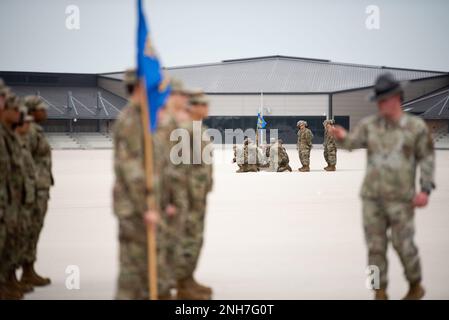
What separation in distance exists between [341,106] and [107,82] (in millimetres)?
27800

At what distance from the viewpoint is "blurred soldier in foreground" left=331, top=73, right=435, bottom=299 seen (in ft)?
22.5

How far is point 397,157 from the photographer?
22.7 feet

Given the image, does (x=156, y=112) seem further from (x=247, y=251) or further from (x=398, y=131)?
(x=247, y=251)

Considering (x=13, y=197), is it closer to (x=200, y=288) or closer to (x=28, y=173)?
(x=28, y=173)

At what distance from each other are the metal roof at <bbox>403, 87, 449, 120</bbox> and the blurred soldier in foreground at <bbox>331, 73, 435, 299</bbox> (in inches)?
2396

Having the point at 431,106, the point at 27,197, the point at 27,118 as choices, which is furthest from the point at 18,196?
the point at 431,106

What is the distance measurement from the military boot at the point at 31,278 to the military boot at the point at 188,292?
1592mm

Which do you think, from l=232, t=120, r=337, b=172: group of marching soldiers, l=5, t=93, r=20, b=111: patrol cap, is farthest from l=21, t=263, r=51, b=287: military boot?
l=232, t=120, r=337, b=172: group of marching soldiers

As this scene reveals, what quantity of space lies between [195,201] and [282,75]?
76873mm

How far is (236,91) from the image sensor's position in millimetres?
78438

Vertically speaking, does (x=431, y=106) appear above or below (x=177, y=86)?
above

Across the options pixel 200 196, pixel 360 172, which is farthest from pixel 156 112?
pixel 360 172

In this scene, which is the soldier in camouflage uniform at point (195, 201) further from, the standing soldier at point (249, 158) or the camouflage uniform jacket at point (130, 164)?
the standing soldier at point (249, 158)

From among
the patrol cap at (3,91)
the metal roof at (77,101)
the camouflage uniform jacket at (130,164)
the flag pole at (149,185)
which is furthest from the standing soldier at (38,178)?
the metal roof at (77,101)
